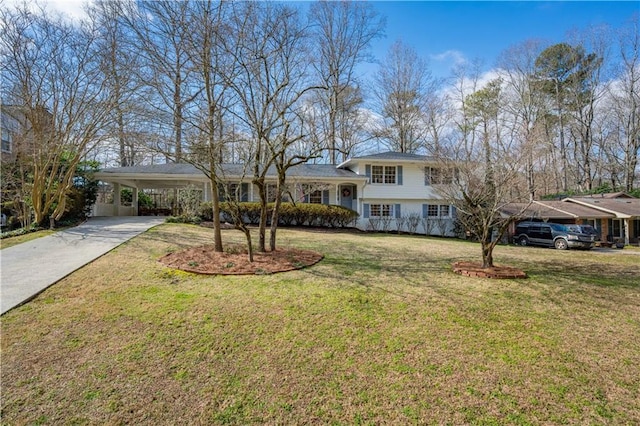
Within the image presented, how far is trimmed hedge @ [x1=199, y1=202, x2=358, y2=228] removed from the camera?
16.4 metres

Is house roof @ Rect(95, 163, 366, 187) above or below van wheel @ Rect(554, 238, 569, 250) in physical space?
above

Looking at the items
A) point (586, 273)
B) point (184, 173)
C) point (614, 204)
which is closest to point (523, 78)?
point (614, 204)

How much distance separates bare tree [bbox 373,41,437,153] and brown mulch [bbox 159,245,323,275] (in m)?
20.2

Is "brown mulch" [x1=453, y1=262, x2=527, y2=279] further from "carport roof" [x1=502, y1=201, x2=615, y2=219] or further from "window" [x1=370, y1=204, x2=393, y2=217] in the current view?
"window" [x1=370, y1=204, x2=393, y2=217]

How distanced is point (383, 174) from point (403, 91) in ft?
35.5

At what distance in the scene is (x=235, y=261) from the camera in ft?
24.3

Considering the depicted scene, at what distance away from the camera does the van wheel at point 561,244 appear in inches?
621

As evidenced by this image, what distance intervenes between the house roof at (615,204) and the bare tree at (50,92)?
2736cm

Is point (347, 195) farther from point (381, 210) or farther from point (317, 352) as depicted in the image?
point (317, 352)

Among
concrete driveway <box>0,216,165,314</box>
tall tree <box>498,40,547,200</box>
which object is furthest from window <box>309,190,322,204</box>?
→ tall tree <box>498,40,547,200</box>

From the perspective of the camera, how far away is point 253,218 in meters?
16.8

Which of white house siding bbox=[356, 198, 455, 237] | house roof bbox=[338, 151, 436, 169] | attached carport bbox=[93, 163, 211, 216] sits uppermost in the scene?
house roof bbox=[338, 151, 436, 169]

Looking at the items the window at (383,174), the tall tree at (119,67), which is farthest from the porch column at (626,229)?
the tall tree at (119,67)

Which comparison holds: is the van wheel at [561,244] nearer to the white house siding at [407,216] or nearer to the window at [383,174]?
the white house siding at [407,216]
